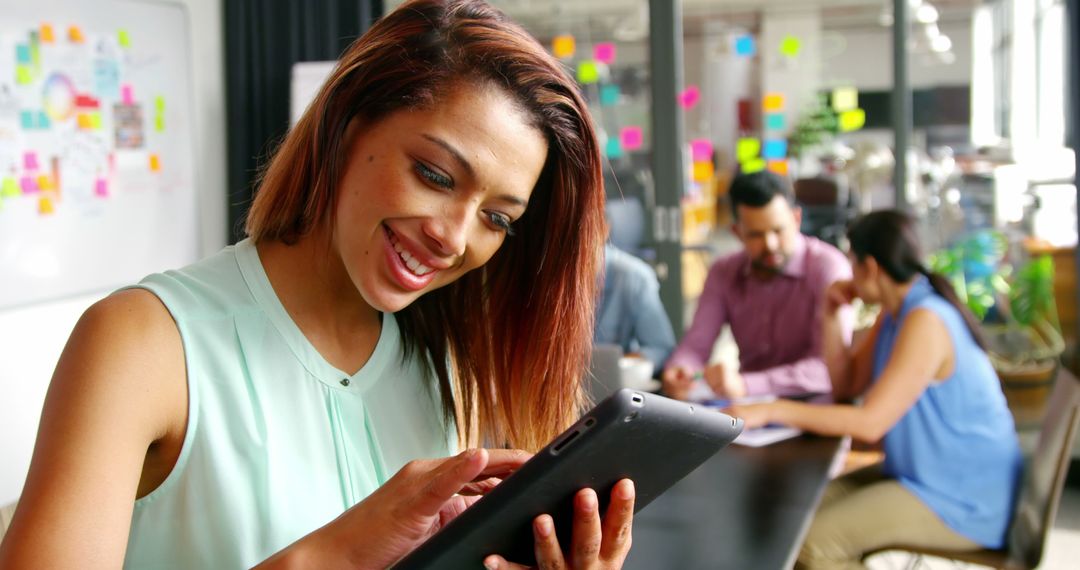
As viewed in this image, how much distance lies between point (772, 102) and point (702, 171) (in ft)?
1.54

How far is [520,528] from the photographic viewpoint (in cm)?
102

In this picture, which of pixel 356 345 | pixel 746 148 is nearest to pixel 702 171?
pixel 746 148

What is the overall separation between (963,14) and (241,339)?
4.73 metres

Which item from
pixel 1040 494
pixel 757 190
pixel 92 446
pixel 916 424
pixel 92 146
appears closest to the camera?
pixel 92 446

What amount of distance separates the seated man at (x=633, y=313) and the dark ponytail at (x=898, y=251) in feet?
3.00

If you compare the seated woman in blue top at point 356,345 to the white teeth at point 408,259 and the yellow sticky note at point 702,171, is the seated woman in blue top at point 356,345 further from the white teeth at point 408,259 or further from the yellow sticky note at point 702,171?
the yellow sticky note at point 702,171

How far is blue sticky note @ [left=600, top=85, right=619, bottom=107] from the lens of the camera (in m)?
5.30

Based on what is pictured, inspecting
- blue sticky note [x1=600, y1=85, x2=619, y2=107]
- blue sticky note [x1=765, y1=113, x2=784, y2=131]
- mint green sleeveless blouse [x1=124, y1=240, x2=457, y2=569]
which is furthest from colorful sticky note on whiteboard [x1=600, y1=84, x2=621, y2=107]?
mint green sleeveless blouse [x1=124, y1=240, x2=457, y2=569]

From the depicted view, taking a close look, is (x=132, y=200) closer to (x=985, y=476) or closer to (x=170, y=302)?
(x=985, y=476)

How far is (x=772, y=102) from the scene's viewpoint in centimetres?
521

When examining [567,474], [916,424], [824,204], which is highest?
[824,204]

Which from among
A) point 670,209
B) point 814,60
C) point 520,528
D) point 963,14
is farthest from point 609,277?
point 520,528

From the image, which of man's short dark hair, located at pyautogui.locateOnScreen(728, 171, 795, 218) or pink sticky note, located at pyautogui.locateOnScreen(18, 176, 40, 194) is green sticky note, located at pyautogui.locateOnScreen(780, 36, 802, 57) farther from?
pink sticky note, located at pyautogui.locateOnScreen(18, 176, 40, 194)

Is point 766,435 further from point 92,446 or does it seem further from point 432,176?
point 92,446
